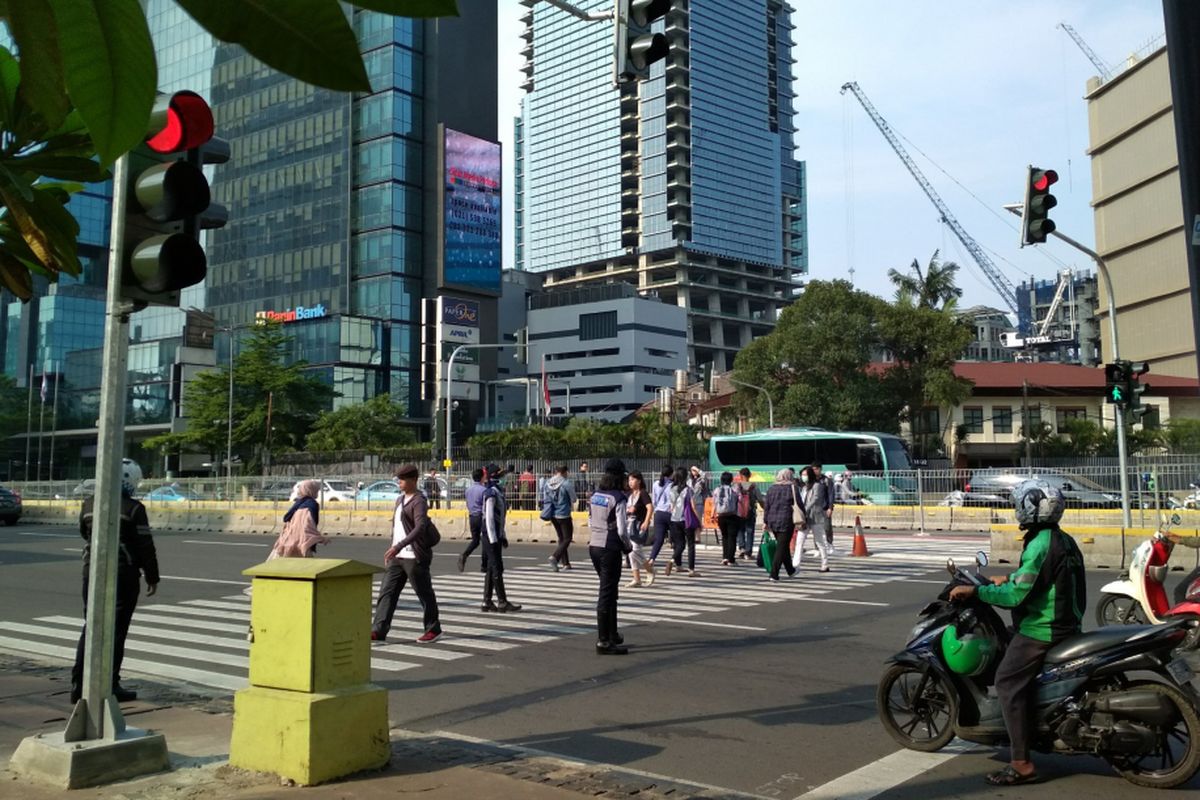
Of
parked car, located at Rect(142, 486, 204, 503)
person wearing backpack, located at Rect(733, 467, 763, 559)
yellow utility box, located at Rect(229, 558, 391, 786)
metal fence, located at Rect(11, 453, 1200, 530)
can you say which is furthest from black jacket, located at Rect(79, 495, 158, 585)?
parked car, located at Rect(142, 486, 204, 503)

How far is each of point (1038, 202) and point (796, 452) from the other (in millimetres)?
27153

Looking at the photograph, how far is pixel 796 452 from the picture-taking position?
40.6m

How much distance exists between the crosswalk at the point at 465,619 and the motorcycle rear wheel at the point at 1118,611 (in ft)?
11.5

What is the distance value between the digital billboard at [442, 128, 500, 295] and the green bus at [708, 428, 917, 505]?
49530 mm

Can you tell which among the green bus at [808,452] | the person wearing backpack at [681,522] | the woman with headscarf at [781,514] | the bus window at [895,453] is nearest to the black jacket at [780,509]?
the woman with headscarf at [781,514]

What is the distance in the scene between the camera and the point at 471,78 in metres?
90.4

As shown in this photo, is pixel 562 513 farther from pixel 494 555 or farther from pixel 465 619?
pixel 465 619

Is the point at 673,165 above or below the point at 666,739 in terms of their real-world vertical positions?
above

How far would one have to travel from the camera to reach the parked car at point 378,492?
32625mm

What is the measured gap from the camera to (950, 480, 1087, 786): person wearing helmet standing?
568 cm

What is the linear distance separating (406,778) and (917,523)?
2601cm

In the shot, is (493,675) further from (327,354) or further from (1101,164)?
(1101,164)

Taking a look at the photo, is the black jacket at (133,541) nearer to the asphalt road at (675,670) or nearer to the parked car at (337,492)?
the asphalt road at (675,670)

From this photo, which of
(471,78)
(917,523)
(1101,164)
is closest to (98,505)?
(917,523)
